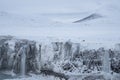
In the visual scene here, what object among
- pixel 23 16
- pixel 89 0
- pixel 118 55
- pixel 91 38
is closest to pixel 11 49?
pixel 23 16

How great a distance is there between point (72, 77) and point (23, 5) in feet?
3.75

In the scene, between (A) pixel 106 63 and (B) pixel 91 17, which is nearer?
(A) pixel 106 63

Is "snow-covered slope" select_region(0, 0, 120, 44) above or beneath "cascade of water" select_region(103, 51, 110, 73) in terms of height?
above

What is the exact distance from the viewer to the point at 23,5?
8.61ft

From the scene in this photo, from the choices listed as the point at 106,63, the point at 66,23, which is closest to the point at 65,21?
the point at 66,23

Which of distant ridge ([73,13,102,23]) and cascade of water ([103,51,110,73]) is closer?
cascade of water ([103,51,110,73])

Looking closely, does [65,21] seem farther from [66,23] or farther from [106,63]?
[106,63]

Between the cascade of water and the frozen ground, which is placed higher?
the frozen ground

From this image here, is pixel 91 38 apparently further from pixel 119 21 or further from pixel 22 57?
pixel 22 57

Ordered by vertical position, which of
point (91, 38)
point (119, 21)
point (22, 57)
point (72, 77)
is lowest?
point (72, 77)

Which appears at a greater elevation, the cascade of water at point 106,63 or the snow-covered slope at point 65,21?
the snow-covered slope at point 65,21

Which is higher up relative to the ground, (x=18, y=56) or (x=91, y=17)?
(x=91, y=17)

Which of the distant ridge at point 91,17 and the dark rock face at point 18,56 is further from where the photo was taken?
the distant ridge at point 91,17

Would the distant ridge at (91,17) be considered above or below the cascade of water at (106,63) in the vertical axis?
above
